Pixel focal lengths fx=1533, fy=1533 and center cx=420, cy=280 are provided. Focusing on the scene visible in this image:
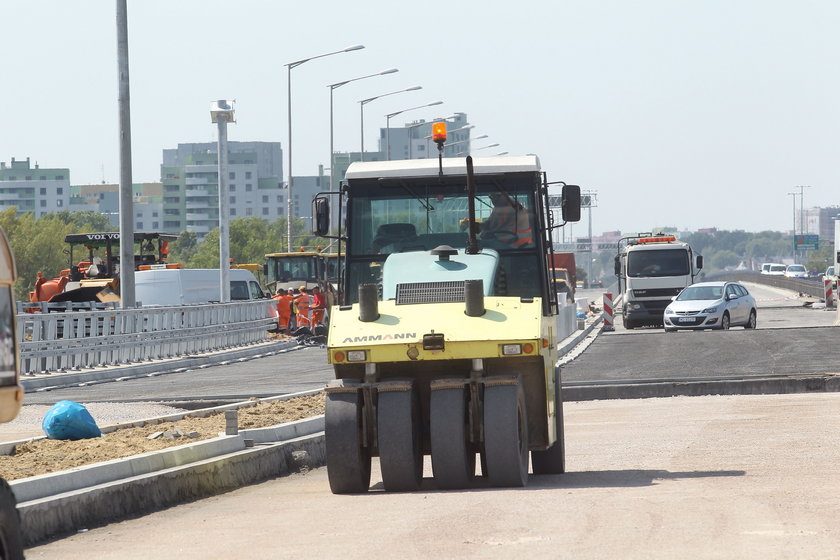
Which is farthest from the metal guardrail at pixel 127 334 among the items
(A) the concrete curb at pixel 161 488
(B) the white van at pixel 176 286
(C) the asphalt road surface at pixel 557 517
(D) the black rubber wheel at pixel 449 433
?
(D) the black rubber wheel at pixel 449 433

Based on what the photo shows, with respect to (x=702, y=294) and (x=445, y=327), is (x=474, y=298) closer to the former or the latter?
(x=445, y=327)

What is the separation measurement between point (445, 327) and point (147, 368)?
21195mm

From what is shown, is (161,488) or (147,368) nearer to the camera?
(161,488)

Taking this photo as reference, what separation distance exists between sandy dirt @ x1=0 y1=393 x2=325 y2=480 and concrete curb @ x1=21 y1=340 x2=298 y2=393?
9.45 meters

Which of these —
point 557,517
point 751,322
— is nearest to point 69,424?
point 557,517

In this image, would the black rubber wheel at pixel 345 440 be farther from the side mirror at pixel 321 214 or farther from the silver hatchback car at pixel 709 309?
the silver hatchback car at pixel 709 309

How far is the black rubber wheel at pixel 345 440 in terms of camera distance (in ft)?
37.4

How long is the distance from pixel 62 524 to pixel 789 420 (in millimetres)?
10117

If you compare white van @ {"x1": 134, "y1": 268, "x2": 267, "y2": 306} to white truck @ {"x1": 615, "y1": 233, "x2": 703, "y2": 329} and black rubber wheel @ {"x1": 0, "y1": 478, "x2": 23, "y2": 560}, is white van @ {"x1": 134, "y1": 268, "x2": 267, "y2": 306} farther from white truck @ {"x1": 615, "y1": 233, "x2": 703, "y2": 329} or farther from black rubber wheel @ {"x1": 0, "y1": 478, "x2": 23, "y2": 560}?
black rubber wheel @ {"x1": 0, "y1": 478, "x2": 23, "y2": 560}

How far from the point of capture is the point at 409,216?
13.1 meters

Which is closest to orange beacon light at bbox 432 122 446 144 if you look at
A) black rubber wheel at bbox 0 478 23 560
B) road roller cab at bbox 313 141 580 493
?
road roller cab at bbox 313 141 580 493

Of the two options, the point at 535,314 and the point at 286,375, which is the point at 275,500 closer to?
the point at 535,314

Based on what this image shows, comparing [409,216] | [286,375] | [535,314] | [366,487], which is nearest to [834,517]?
[535,314]

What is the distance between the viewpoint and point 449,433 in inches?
445
